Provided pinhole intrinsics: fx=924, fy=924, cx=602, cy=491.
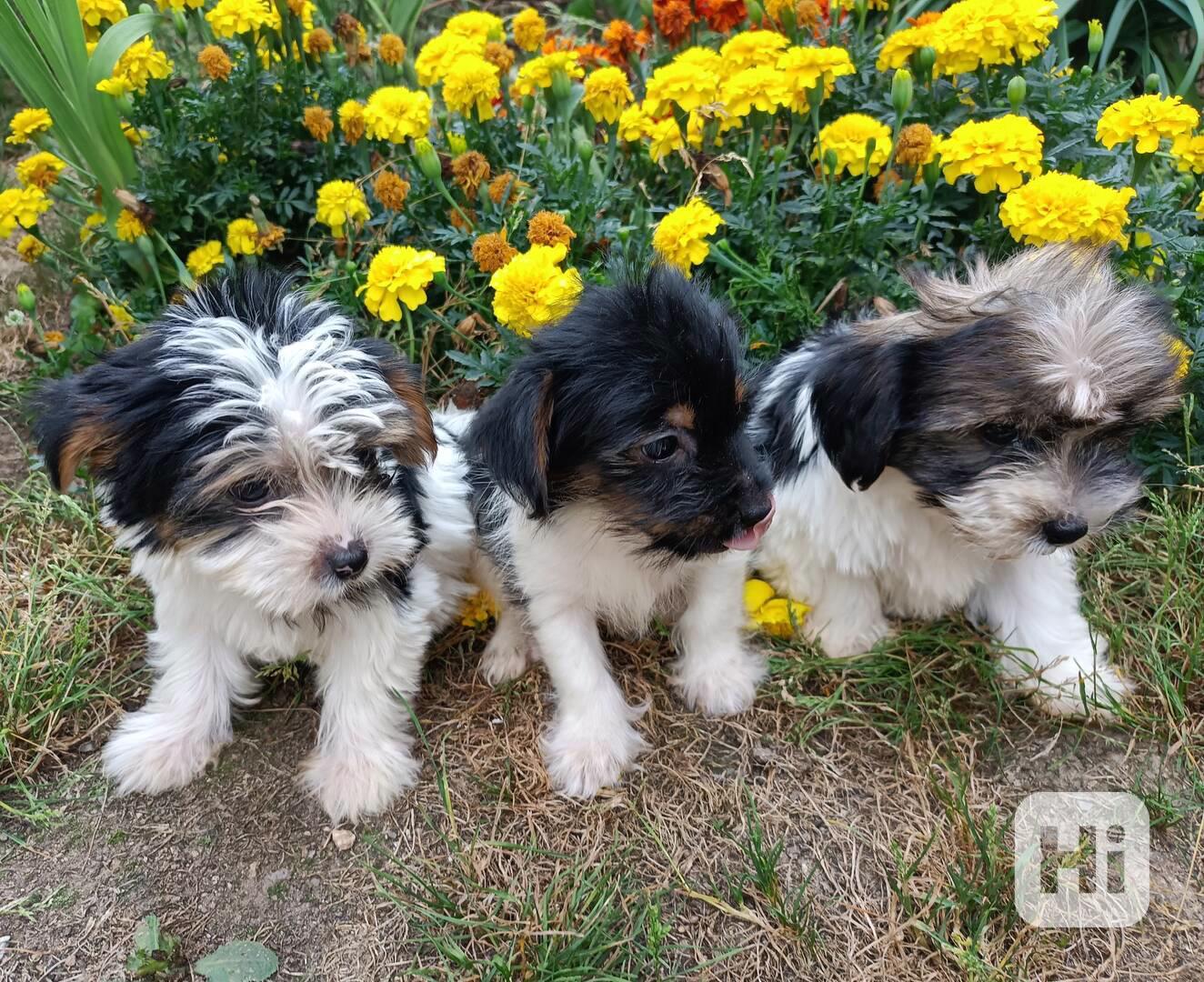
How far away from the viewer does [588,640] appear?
3.27 meters

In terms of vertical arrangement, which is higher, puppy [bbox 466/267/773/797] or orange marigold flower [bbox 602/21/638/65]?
orange marigold flower [bbox 602/21/638/65]

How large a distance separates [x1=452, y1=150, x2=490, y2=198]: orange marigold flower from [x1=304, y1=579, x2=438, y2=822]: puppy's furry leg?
1.85 meters

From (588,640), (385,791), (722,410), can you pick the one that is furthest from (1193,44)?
(385,791)

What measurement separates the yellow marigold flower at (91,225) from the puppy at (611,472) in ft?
9.24

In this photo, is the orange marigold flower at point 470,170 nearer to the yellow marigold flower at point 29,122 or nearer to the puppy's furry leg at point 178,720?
the yellow marigold flower at point 29,122

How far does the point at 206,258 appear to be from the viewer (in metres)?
4.30

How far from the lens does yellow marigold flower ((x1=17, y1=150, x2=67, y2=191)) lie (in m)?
4.36

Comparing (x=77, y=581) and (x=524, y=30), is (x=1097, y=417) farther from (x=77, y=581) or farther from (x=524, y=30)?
(x=77, y=581)

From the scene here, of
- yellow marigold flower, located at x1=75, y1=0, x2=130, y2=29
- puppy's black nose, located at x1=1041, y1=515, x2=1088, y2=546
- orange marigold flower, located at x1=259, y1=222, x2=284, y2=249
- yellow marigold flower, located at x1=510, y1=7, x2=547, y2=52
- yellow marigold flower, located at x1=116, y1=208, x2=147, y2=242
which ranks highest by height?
yellow marigold flower, located at x1=75, y1=0, x2=130, y2=29

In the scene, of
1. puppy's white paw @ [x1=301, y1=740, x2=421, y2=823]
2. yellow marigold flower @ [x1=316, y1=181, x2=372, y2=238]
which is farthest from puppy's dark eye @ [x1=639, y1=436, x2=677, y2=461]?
yellow marigold flower @ [x1=316, y1=181, x2=372, y2=238]

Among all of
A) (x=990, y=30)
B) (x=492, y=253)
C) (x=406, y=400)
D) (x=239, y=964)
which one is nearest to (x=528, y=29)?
(x=492, y=253)

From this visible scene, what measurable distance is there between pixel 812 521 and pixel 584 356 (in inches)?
44.9

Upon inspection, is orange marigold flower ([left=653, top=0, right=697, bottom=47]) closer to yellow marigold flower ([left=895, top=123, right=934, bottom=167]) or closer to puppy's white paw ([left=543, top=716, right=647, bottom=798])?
yellow marigold flower ([left=895, top=123, right=934, bottom=167])

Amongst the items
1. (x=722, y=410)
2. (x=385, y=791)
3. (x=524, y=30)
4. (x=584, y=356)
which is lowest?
(x=385, y=791)
